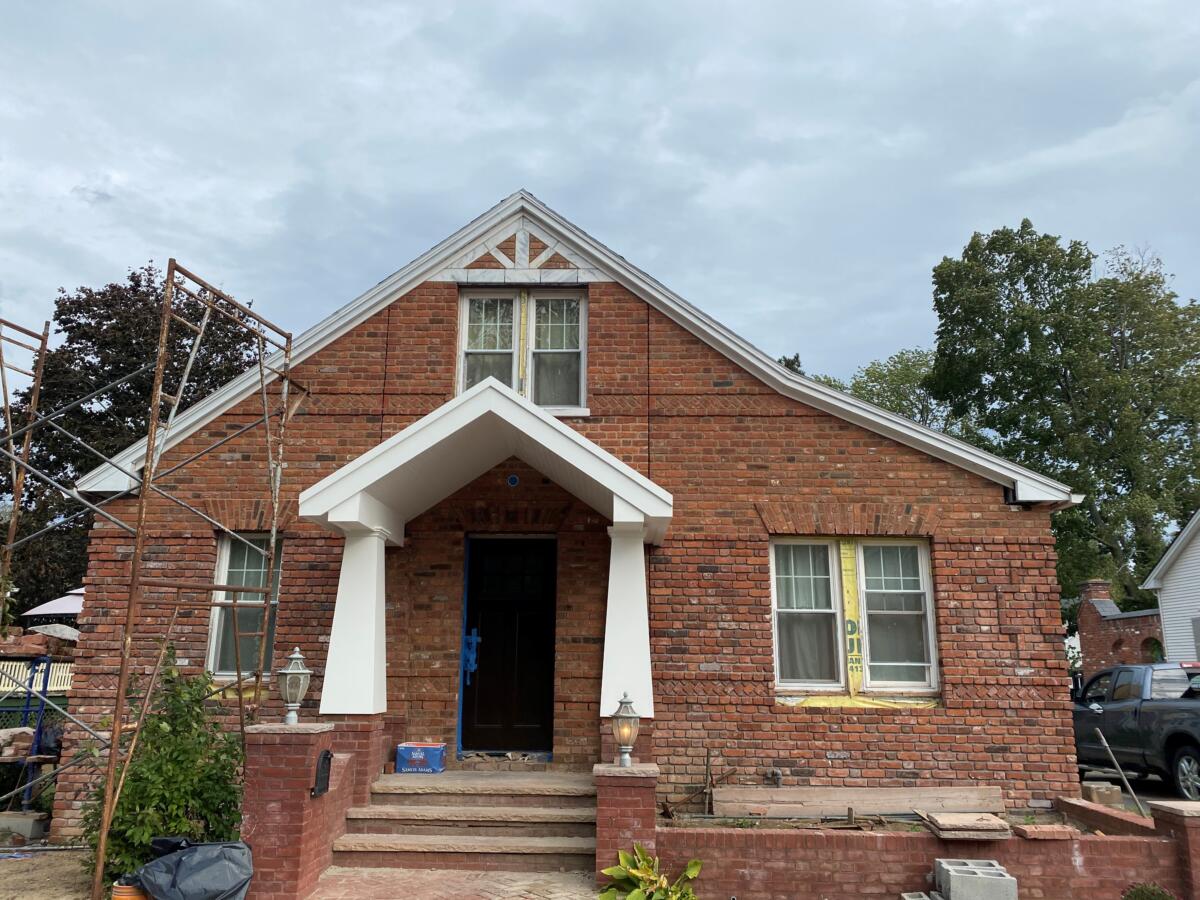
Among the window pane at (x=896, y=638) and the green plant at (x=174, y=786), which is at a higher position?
the window pane at (x=896, y=638)

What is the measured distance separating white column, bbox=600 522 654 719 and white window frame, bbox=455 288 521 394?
8.31ft

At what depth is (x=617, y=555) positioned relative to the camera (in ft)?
26.2

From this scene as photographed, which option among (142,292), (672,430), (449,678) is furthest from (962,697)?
(142,292)

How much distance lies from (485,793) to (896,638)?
14.2ft

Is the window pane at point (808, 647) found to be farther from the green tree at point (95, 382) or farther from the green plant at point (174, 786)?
the green tree at point (95, 382)

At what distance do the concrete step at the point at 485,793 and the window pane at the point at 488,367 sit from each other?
4155mm

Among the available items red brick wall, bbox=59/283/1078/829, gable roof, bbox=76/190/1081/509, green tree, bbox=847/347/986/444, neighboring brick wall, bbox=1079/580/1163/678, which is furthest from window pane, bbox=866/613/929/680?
green tree, bbox=847/347/986/444

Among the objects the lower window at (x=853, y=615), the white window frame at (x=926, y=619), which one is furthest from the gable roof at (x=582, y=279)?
the lower window at (x=853, y=615)

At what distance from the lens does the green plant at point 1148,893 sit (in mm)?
6289

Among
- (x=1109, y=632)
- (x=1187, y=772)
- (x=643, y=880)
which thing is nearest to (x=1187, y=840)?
(x=643, y=880)

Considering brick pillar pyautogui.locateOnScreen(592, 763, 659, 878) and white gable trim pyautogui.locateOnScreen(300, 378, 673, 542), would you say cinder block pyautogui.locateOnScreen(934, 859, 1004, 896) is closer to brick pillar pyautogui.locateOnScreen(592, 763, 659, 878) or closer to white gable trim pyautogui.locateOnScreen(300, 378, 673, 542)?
brick pillar pyautogui.locateOnScreen(592, 763, 659, 878)

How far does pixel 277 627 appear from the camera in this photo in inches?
345

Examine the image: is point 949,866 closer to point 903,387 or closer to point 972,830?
point 972,830

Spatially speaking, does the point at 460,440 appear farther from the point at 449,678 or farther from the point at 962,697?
the point at 962,697
